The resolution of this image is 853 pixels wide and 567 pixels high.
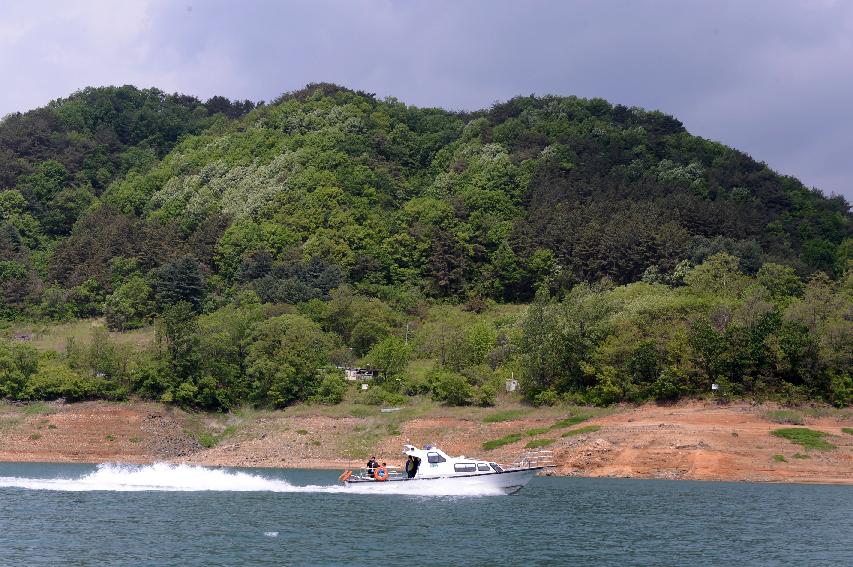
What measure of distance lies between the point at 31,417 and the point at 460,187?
95.2 m

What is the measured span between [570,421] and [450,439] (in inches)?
427

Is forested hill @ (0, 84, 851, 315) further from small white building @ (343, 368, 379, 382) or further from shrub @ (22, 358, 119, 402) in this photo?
shrub @ (22, 358, 119, 402)

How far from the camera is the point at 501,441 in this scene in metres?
91.4

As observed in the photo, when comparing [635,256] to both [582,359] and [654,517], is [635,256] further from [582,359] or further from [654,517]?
[654,517]

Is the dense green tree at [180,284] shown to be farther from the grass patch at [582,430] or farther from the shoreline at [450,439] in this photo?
the grass patch at [582,430]

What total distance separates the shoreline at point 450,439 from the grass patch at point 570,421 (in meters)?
0.54

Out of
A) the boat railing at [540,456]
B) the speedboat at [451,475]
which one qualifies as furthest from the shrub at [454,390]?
the speedboat at [451,475]

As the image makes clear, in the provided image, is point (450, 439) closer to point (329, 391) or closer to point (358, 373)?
point (329, 391)

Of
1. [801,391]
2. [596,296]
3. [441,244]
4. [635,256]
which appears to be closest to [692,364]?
[801,391]

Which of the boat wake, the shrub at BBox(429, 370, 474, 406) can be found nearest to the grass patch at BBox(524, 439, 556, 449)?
the shrub at BBox(429, 370, 474, 406)

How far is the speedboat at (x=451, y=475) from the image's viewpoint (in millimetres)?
65056

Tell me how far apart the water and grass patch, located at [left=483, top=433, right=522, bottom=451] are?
16.9 m

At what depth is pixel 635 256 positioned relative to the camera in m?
142

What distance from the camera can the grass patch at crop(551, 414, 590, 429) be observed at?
303 ft
